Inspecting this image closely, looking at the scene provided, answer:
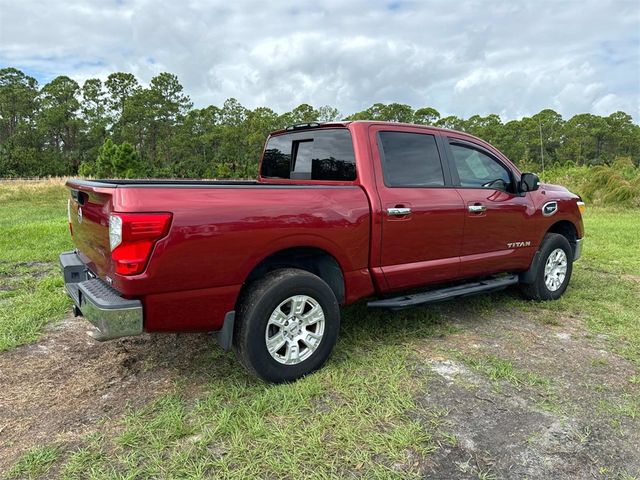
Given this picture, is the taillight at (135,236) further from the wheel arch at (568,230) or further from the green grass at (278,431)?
the wheel arch at (568,230)

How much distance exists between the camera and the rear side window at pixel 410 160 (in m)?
3.90

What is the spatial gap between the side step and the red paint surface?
101 mm

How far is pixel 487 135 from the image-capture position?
51.4 m

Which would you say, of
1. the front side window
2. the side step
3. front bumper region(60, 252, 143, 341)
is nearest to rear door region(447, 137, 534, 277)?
the front side window

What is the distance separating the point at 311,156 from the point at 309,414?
228 cm

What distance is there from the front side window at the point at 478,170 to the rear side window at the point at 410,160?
0.29 m

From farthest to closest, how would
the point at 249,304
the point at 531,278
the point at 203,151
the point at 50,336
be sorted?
1. the point at 203,151
2. the point at 531,278
3. the point at 50,336
4. the point at 249,304

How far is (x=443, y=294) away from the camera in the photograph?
4.11 m

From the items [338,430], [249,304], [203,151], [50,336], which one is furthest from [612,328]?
[203,151]

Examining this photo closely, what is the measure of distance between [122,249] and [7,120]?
80.4 m

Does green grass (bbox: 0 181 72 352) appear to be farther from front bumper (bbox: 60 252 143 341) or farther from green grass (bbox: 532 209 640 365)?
green grass (bbox: 532 209 640 365)

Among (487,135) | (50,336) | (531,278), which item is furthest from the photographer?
(487,135)

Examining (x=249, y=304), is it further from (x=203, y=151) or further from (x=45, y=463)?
(x=203, y=151)

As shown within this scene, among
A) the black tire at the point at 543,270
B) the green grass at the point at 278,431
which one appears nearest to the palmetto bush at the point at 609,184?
the black tire at the point at 543,270
